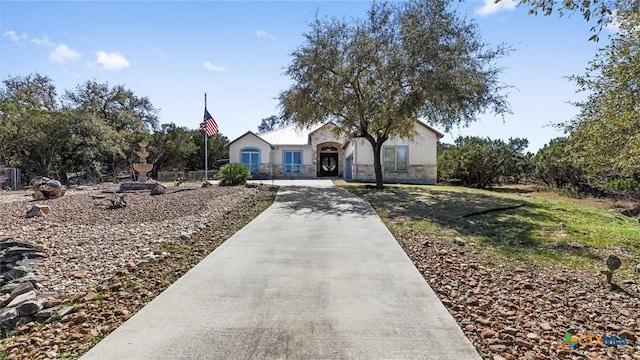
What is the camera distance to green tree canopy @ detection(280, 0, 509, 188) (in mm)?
15359

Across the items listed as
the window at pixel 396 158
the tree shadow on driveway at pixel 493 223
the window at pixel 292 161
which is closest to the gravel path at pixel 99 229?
the tree shadow on driveway at pixel 493 223

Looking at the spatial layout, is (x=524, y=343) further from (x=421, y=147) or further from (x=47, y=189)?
(x=421, y=147)

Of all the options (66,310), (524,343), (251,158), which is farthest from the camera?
(251,158)

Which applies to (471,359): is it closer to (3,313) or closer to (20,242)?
(3,313)

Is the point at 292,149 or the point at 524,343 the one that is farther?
the point at 292,149

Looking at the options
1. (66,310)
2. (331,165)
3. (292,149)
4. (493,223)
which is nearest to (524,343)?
(66,310)

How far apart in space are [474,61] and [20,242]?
1637 cm

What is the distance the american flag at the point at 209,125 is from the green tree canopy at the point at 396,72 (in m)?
4.79

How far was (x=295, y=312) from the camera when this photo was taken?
4.20 m

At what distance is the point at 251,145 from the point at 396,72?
1677cm

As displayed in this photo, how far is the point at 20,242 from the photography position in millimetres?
6711

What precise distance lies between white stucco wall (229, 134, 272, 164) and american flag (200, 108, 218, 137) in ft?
29.8

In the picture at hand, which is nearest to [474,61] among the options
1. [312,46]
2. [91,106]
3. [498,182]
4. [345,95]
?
[345,95]

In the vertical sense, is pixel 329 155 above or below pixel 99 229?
above
